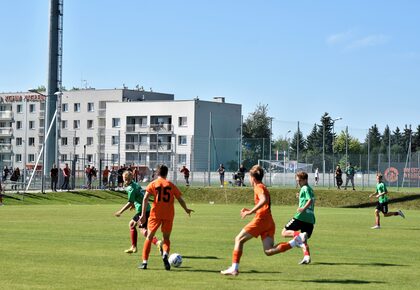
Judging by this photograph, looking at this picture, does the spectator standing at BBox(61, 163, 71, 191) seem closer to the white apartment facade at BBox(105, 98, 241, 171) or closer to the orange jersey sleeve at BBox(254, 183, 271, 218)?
the white apartment facade at BBox(105, 98, 241, 171)

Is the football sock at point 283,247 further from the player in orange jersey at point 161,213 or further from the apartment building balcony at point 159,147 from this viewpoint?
the apartment building balcony at point 159,147

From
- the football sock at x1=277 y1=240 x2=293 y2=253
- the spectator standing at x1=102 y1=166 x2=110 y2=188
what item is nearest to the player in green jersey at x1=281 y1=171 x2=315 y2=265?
the football sock at x1=277 y1=240 x2=293 y2=253

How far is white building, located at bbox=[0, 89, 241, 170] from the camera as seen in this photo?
7287 cm

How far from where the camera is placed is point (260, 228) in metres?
15.3

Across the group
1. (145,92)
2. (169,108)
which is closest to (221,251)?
(169,108)

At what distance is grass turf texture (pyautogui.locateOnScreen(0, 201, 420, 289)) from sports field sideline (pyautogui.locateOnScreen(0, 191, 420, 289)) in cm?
2

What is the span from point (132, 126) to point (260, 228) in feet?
367

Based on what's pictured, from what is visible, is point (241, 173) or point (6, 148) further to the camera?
point (6, 148)

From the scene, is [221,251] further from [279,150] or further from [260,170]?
[279,150]

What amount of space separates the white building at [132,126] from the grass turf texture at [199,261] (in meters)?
43.4

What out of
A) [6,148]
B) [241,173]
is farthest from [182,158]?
[6,148]

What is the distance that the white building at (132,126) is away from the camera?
7287 centimetres

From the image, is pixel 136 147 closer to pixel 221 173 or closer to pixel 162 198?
pixel 221 173

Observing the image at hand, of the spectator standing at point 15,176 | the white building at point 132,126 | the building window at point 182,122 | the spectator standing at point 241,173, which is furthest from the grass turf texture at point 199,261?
the building window at point 182,122
